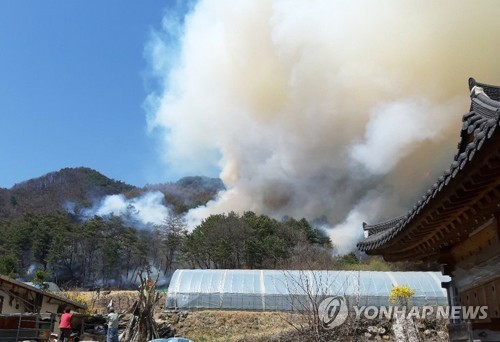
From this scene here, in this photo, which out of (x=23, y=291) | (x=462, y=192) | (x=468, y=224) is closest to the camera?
(x=462, y=192)

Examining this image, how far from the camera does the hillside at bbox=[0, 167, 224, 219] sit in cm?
9550

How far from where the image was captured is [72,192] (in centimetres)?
10519

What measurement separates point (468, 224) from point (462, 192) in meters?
1.71

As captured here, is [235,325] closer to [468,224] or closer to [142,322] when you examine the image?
[142,322]

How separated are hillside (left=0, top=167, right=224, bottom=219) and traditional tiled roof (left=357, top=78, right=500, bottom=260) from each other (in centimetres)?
8678

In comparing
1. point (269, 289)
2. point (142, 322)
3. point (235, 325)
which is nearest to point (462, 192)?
point (142, 322)

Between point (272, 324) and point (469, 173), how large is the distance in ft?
83.2

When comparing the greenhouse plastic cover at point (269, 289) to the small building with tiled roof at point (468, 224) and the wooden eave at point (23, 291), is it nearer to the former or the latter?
the wooden eave at point (23, 291)

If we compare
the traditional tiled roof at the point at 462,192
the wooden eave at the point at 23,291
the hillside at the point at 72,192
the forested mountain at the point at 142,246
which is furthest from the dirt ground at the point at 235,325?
the hillside at the point at 72,192

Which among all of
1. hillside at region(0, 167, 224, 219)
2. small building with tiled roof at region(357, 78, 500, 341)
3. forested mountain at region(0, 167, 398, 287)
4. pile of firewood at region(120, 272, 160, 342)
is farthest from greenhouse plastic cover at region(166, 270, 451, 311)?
hillside at region(0, 167, 224, 219)

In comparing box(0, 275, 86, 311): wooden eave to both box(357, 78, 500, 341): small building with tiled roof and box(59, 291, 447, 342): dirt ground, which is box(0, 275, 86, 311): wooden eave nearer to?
box(59, 291, 447, 342): dirt ground

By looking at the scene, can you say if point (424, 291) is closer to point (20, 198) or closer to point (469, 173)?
point (469, 173)

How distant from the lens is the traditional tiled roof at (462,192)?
4.35 metres

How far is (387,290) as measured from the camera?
3203cm
